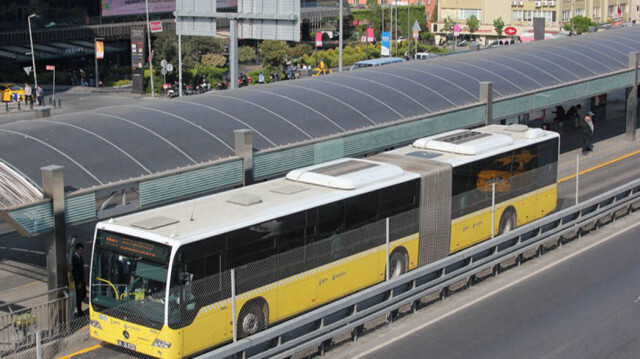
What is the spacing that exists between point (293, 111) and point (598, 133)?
2146cm

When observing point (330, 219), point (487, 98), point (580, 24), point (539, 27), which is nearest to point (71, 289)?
point (330, 219)

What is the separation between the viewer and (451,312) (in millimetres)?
18062

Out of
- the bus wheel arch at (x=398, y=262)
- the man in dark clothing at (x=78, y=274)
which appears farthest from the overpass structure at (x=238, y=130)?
the bus wheel arch at (x=398, y=262)

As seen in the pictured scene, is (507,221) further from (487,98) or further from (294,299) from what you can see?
(294,299)

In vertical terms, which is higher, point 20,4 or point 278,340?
point 20,4

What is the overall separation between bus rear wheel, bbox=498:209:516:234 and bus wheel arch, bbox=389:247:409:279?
12.5 feet

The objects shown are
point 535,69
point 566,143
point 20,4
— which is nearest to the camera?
point 535,69

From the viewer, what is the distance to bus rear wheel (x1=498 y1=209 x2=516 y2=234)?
22766 mm

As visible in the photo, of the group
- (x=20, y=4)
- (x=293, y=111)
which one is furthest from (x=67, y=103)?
(x=293, y=111)

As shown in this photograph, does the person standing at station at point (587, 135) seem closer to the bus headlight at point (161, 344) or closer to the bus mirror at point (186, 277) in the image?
the bus mirror at point (186, 277)

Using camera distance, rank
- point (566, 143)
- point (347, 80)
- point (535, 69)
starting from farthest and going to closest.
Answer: point (566, 143) → point (535, 69) → point (347, 80)

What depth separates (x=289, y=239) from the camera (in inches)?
668

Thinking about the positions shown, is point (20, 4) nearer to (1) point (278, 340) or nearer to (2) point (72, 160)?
(2) point (72, 160)

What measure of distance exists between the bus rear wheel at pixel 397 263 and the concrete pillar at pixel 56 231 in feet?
22.3
